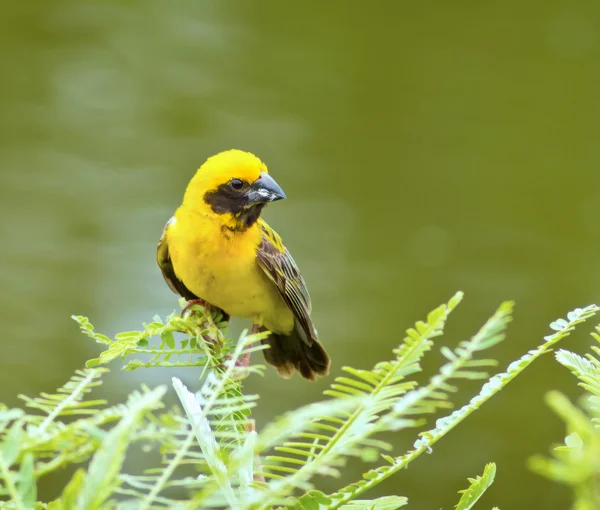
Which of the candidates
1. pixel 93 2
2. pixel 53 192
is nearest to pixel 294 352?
pixel 53 192

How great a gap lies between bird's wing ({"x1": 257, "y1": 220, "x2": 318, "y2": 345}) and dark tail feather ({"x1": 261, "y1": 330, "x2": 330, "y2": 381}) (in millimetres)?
32

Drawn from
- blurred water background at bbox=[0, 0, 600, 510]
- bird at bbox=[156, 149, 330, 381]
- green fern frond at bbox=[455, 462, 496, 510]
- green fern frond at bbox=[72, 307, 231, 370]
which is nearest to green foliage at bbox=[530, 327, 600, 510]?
green fern frond at bbox=[455, 462, 496, 510]

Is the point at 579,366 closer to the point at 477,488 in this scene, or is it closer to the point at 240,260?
the point at 477,488

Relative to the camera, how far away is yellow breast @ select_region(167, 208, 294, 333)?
1.56 meters

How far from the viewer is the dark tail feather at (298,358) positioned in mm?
1761

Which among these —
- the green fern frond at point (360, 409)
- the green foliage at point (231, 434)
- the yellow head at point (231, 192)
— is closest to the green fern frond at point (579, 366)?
the green foliage at point (231, 434)

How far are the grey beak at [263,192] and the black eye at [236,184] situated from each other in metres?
0.02

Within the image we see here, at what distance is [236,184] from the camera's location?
64.7 inches

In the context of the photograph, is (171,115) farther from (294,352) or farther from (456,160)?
(294,352)

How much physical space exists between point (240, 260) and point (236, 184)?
0.15 meters

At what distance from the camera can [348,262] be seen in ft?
15.2

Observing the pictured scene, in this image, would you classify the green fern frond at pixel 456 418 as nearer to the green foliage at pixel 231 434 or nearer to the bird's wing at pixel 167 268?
the green foliage at pixel 231 434

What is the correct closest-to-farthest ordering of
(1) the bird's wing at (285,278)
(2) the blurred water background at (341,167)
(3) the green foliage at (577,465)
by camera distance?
(3) the green foliage at (577,465) → (1) the bird's wing at (285,278) → (2) the blurred water background at (341,167)

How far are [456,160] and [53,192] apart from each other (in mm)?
2399
